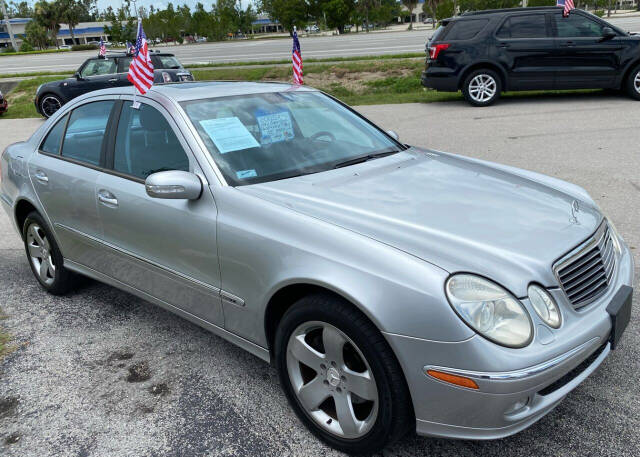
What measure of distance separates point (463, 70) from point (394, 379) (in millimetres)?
10913

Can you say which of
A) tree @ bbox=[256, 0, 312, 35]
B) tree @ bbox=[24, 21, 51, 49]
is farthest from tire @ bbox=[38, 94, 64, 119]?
tree @ bbox=[24, 21, 51, 49]

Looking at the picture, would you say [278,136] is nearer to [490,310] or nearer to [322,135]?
[322,135]

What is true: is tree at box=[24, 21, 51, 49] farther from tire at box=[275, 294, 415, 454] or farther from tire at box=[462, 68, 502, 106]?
tire at box=[275, 294, 415, 454]

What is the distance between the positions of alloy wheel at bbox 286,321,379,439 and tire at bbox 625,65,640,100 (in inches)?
457

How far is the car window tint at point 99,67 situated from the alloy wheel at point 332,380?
1438 centimetres

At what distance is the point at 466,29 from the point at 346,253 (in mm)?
11031

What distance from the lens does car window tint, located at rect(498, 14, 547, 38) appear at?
1174 cm

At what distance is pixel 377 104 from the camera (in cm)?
1362

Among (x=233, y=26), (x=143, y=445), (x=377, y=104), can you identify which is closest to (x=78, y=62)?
(x=377, y=104)

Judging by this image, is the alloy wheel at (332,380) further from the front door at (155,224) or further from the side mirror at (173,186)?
the side mirror at (173,186)

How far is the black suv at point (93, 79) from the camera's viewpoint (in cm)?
1469

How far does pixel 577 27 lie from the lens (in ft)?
38.1

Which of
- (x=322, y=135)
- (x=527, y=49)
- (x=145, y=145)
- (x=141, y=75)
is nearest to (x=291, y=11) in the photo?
(x=527, y=49)

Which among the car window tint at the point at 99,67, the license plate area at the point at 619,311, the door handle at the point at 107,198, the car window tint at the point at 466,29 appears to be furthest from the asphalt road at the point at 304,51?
the license plate area at the point at 619,311
